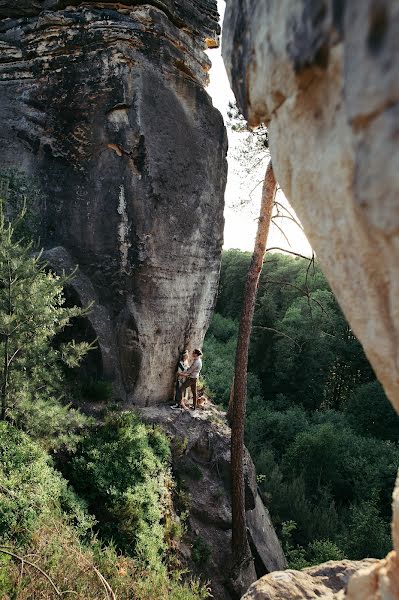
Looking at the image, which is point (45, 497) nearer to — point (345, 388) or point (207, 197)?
point (207, 197)

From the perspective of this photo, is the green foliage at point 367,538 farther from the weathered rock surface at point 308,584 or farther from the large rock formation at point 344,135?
the large rock formation at point 344,135

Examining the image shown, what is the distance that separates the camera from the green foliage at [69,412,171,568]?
6.35 meters

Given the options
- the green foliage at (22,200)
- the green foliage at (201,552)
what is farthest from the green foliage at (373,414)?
the green foliage at (22,200)

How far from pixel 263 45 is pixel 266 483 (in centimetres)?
1356

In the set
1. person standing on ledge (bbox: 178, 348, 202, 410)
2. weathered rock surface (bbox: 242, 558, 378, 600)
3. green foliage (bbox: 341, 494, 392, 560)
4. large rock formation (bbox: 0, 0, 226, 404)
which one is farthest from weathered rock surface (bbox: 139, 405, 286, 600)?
weathered rock surface (bbox: 242, 558, 378, 600)

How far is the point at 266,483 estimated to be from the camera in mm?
13742

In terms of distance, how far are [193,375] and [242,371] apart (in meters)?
1.55

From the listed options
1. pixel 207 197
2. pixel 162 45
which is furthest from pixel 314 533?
pixel 162 45

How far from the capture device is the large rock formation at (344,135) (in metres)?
1.40

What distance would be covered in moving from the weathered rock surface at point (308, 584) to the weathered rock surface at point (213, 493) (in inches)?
185

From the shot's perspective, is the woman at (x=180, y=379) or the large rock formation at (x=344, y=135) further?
the woman at (x=180, y=379)

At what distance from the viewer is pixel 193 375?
9.93 meters

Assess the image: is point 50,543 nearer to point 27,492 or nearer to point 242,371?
point 27,492

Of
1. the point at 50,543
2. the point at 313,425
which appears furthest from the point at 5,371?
the point at 313,425
